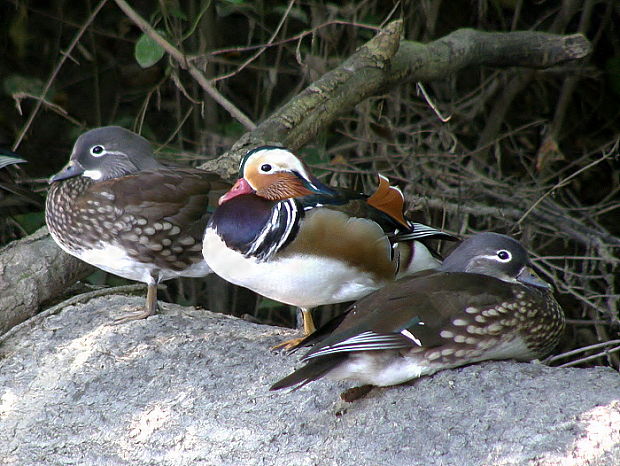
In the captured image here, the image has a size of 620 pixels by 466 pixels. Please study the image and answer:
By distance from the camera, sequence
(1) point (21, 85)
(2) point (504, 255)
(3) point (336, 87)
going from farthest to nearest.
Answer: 1. (1) point (21, 85)
2. (3) point (336, 87)
3. (2) point (504, 255)

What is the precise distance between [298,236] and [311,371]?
0.41 m

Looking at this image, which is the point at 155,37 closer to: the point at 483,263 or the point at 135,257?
the point at 135,257

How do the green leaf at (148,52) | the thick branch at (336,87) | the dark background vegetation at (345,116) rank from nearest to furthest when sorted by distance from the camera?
the thick branch at (336,87) < the green leaf at (148,52) < the dark background vegetation at (345,116)

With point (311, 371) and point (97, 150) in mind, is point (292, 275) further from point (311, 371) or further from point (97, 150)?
point (97, 150)

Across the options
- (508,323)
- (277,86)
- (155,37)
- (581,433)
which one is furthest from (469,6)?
(581,433)

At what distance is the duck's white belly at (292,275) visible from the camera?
1961 mm

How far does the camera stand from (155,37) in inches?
115

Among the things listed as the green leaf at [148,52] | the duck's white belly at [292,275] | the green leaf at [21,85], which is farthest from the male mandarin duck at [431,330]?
the green leaf at [21,85]

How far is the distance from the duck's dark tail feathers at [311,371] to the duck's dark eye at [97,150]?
103cm

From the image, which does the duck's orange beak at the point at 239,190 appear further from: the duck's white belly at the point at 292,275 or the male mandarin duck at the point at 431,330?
the male mandarin duck at the point at 431,330

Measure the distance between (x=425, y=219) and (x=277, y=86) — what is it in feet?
4.07

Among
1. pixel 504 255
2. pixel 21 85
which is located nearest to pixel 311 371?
pixel 504 255

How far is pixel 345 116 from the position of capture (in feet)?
11.8

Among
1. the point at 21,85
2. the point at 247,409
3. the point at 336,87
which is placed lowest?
the point at 247,409
